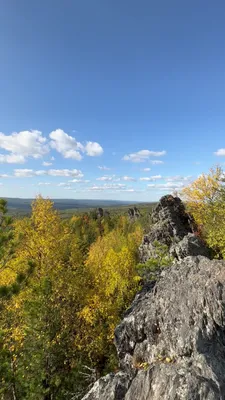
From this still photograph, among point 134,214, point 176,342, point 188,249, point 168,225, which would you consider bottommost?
point 134,214

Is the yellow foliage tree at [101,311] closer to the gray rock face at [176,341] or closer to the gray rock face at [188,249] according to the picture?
the gray rock face at [188,249]

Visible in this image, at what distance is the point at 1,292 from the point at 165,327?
349 inches

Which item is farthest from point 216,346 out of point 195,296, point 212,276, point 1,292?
point 1,292

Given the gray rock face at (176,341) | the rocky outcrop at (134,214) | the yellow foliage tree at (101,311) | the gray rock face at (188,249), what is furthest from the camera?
the rocky outcrop at (134,214)

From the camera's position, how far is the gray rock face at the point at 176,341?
796 cm

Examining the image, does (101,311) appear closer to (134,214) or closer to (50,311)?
(50,311)

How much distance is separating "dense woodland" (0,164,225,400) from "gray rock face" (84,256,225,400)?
6.31 m

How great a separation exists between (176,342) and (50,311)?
434 inches

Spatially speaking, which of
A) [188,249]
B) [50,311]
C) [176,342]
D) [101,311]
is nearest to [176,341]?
[176,342]

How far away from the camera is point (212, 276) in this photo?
514 inches

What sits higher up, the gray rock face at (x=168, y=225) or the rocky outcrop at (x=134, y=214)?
the gray rock face at (x=168, y=225)

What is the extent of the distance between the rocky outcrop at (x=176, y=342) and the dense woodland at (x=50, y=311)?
20.4 feet

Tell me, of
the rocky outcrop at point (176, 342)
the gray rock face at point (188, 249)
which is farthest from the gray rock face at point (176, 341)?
the gray rock face at point (188, 249)

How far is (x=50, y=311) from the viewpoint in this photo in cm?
Answer: 1858
